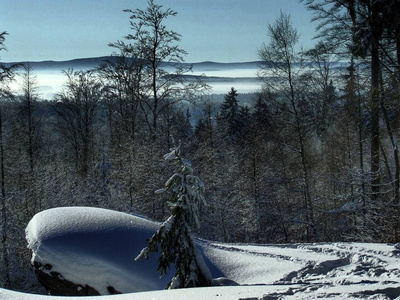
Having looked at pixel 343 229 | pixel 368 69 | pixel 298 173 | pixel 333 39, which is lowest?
pixel 343 229

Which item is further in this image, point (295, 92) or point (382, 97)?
point (295, 92)

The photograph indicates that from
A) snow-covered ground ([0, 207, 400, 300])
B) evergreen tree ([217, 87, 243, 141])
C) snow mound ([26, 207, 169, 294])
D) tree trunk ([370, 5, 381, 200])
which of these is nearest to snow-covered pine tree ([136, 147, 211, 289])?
snow-covered ground ([0, 207, 400, 300])

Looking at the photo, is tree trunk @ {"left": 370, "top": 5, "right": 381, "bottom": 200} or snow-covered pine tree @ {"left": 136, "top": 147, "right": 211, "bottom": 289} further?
tree trunk @ {"left": 370, "top": 5, "right": 381, "bottom": 200}

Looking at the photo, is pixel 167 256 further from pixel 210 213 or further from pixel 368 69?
pixel 368 69

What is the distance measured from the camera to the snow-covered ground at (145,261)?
6992 millimetres

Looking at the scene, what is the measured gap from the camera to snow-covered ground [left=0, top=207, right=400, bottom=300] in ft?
22.9

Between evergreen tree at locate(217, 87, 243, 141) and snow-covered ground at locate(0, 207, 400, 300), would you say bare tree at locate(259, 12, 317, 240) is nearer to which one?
snow-covered ground at locate(0, 207, 400, 300)

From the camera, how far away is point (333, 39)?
1591 centimetres

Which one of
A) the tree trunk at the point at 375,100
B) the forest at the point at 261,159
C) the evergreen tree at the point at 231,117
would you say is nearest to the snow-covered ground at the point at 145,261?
the forest at the point at 261,159

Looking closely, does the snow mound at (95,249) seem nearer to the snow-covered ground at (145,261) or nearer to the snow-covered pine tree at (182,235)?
the snow-covered ground at (145,261)

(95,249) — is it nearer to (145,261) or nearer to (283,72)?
(145,261)

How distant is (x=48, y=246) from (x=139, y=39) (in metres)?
12.7

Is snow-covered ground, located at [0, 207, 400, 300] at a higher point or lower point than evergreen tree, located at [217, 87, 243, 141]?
lower

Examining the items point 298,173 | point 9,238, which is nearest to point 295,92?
point 298,173
